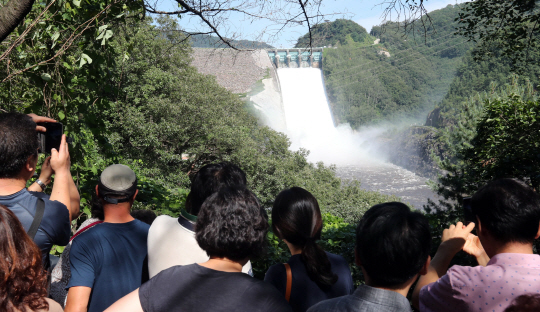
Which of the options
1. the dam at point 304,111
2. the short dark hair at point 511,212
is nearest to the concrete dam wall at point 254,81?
the dam at point 304,111

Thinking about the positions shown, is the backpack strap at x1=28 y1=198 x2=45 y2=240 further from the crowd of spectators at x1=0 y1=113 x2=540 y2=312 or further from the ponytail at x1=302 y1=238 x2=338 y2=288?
the ponytail at x1=302 y1=238 x2=338 y2=288

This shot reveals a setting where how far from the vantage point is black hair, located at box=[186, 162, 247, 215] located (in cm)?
170

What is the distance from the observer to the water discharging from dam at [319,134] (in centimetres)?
4450

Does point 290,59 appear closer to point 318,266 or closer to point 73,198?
point 73,198

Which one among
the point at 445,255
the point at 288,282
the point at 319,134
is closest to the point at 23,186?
the point at 288,282

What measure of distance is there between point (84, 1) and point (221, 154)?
1214 cm

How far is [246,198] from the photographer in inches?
49.3

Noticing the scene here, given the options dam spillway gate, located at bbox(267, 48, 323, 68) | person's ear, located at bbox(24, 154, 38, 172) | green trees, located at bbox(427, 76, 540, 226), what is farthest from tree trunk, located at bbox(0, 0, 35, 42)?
dam spillway gate, located at bbox(267, 48, 323, 68)

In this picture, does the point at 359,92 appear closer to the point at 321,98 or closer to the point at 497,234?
the point at 321,98

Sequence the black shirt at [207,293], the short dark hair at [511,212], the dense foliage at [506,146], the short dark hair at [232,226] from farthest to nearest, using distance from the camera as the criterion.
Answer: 1. the dense foliage at [506,146]
2. the short dark hair at [511,212]
3. the short dark hair at [232,226]
4. the black shirt at [207,293]

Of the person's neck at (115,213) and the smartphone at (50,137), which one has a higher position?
the smartphone at (50,137)

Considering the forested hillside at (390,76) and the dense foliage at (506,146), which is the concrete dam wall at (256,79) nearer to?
the forested hillside at (390,76)

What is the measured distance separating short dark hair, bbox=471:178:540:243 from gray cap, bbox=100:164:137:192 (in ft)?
4.61

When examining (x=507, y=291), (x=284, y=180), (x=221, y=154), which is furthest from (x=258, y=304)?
(x=284, y=180)
